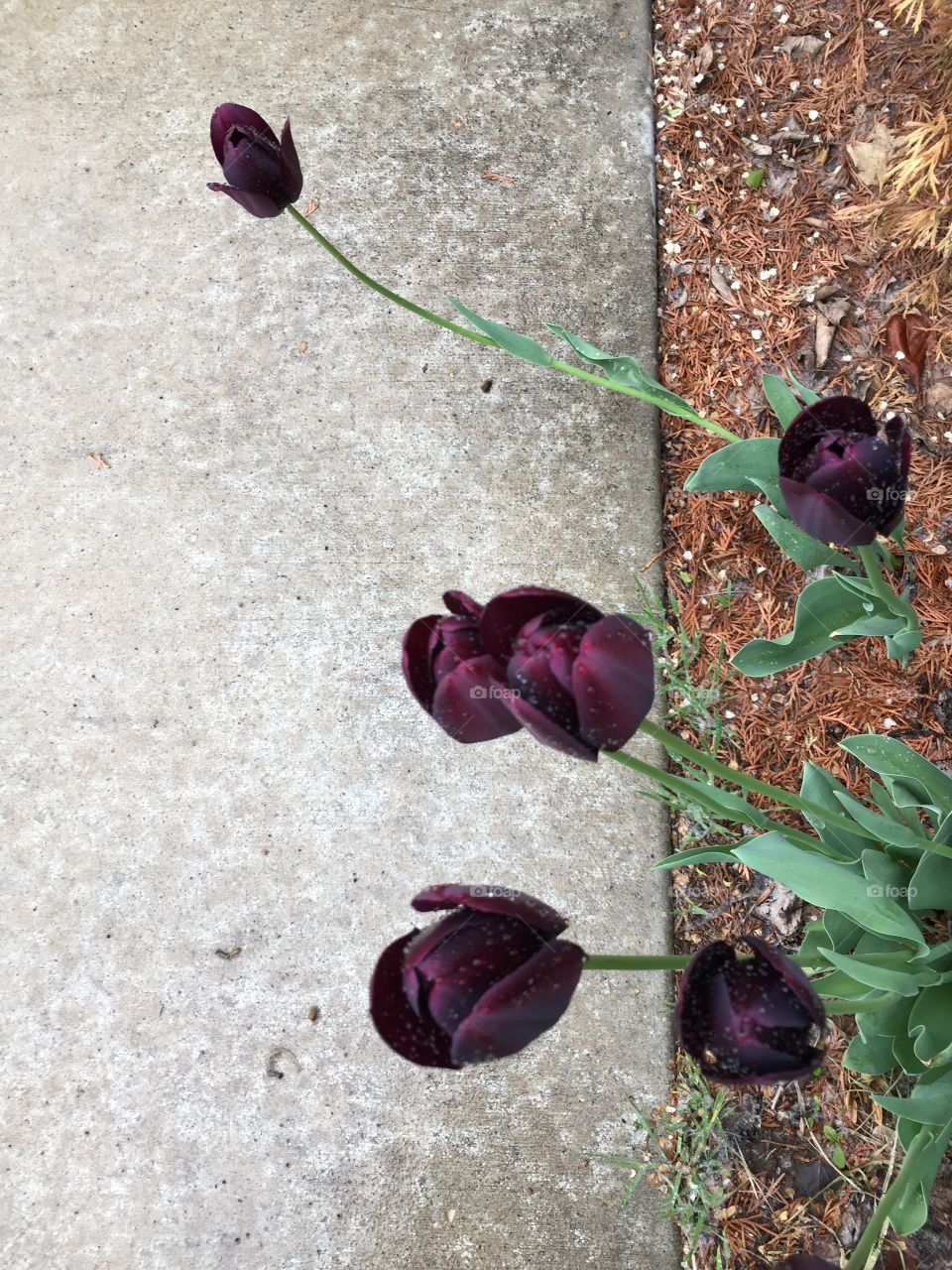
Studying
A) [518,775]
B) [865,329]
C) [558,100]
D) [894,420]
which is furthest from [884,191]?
[518,775]

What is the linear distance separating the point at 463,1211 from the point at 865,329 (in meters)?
1.86

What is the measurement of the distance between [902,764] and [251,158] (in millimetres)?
1284

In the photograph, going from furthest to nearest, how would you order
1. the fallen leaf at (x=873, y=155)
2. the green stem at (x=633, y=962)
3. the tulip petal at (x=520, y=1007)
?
the fallen leaf at (x=873, y=155)
the green stem at (x=633, y=962)
the tulip petal at (x=520, y=1007)

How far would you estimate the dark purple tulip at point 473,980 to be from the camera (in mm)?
789

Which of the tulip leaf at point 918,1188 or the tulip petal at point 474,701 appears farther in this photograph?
the tulip leaf at point 918,1188

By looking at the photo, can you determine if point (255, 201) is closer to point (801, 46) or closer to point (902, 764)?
point (902, 764)

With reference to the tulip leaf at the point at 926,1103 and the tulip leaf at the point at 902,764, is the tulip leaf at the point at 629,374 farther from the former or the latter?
the tulip leaf at the point at 926,1103

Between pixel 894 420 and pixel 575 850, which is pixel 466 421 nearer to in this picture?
pixel 575 850

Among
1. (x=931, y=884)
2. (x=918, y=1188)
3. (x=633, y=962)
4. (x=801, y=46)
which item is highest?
(x=801, y=46)

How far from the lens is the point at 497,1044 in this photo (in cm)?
79

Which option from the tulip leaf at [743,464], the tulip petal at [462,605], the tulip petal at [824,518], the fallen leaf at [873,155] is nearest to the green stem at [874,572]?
the tulip petal at [824,518]

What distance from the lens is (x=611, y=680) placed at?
83 centimetres

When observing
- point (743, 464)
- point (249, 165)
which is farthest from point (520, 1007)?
point (249, 165)

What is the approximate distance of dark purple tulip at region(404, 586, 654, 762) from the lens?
82 centimetres
